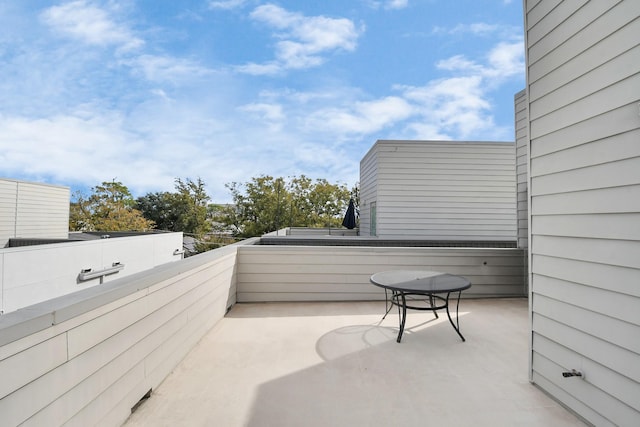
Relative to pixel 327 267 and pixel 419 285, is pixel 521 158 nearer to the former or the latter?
pixel 419 285

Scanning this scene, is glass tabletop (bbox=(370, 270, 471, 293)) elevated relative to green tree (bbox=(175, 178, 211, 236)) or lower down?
lower down

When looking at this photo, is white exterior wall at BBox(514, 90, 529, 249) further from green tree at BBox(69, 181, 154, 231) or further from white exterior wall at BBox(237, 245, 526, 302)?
green tree at BBox(69, 181, 154, 231)

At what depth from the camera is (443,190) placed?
7.41 metres

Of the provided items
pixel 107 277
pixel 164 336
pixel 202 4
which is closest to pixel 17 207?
pixel 107 277

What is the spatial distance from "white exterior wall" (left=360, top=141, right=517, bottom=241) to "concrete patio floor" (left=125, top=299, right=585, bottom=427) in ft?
13.6

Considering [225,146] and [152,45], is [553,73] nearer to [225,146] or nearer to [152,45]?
[152,45]

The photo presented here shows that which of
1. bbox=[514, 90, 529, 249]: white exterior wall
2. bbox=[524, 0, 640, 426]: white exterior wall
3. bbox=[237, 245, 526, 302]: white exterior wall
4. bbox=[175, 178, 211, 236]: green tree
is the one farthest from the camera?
bbox=[175, 178, 211, 236]: green tree

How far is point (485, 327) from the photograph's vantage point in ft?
10.7

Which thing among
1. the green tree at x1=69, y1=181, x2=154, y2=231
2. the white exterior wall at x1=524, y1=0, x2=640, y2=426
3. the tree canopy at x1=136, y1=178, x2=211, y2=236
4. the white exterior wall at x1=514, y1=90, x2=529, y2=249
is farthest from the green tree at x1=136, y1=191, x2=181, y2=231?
the white exterior wall at x1=524, y1=0, x2=640, y2=426

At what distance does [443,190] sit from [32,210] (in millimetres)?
12813

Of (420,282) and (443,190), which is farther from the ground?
(443,190)

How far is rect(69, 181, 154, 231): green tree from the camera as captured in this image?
53.6ft

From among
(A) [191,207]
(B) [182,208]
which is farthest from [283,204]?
(B) [182,208]

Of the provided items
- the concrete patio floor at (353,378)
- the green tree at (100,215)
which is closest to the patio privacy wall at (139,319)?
the concrete patio floor at (353,378)
